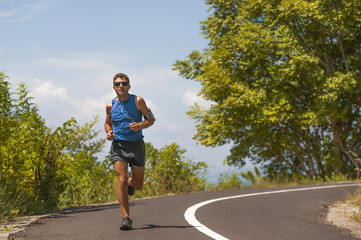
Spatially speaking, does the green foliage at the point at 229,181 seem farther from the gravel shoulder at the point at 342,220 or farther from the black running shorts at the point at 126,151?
the black running shorts at the point at 126,151

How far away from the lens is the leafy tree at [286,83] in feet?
62.6

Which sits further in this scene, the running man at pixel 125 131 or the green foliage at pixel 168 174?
the green foliage at pixel 168 174

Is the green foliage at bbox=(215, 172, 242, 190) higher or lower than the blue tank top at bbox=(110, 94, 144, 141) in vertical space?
lower

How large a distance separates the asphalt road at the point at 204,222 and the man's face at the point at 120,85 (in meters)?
2.01

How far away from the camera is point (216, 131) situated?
2270 centimetres

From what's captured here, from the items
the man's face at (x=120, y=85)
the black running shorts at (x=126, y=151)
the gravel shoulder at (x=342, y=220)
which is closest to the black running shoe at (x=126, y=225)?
the black running shorts at (x=126, y=151)

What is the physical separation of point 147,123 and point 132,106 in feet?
1.15

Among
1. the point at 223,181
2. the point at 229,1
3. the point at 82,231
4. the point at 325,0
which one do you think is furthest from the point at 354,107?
the point at 82,231

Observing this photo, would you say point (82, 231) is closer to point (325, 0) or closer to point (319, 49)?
point (325, 0)

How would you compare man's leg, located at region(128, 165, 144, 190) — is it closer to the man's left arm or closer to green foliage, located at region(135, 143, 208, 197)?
the man's left arm

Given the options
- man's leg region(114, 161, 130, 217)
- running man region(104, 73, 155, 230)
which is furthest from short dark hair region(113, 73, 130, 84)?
man's leg region(114, 161, 130, 217)

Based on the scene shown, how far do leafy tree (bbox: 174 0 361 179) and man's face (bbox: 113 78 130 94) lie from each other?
13.3 metres

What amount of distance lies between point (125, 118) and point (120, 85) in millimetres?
498

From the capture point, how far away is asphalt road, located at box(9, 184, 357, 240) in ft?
19.1
